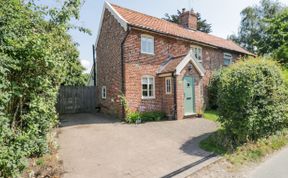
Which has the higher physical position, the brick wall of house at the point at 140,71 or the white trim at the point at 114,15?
the white trim at the point at 114,15

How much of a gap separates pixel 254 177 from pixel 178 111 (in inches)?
296

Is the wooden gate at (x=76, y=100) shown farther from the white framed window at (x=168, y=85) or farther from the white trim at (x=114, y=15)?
the white framed window at (x=168, y=85)

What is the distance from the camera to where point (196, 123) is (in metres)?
11.8

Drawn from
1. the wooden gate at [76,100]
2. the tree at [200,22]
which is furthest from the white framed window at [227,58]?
the tree at [200,22]

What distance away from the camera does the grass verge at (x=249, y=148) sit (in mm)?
6459

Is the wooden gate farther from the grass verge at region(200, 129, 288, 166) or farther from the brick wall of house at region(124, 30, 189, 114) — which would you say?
the grass verge at region(200, 129, 288, 166)

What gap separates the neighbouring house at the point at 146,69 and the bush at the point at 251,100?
16.6ft

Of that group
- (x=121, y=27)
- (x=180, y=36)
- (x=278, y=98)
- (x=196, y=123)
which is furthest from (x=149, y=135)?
(x=180, y=36)

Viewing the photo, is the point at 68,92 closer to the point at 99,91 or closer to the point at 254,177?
the point at 99,91

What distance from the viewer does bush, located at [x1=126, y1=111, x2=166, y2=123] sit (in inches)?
473

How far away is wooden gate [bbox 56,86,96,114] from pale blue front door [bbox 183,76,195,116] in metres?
7.97

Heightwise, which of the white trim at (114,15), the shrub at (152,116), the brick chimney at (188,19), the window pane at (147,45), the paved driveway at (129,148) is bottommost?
the paved driveway at (129,148)

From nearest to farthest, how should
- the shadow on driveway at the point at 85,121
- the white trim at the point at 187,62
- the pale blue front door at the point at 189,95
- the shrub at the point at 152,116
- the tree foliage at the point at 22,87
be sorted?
the tree foliage at the point at 22,87, the shadow on driveway at the point at 85,121, the shrub at the point at 152,116, the white trim at the point at 187,62, the pale blue front door at the point at 189,95

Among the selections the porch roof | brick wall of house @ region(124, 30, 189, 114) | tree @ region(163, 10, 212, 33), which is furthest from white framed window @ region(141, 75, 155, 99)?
tree @ region(163, 10, 212, 33)
